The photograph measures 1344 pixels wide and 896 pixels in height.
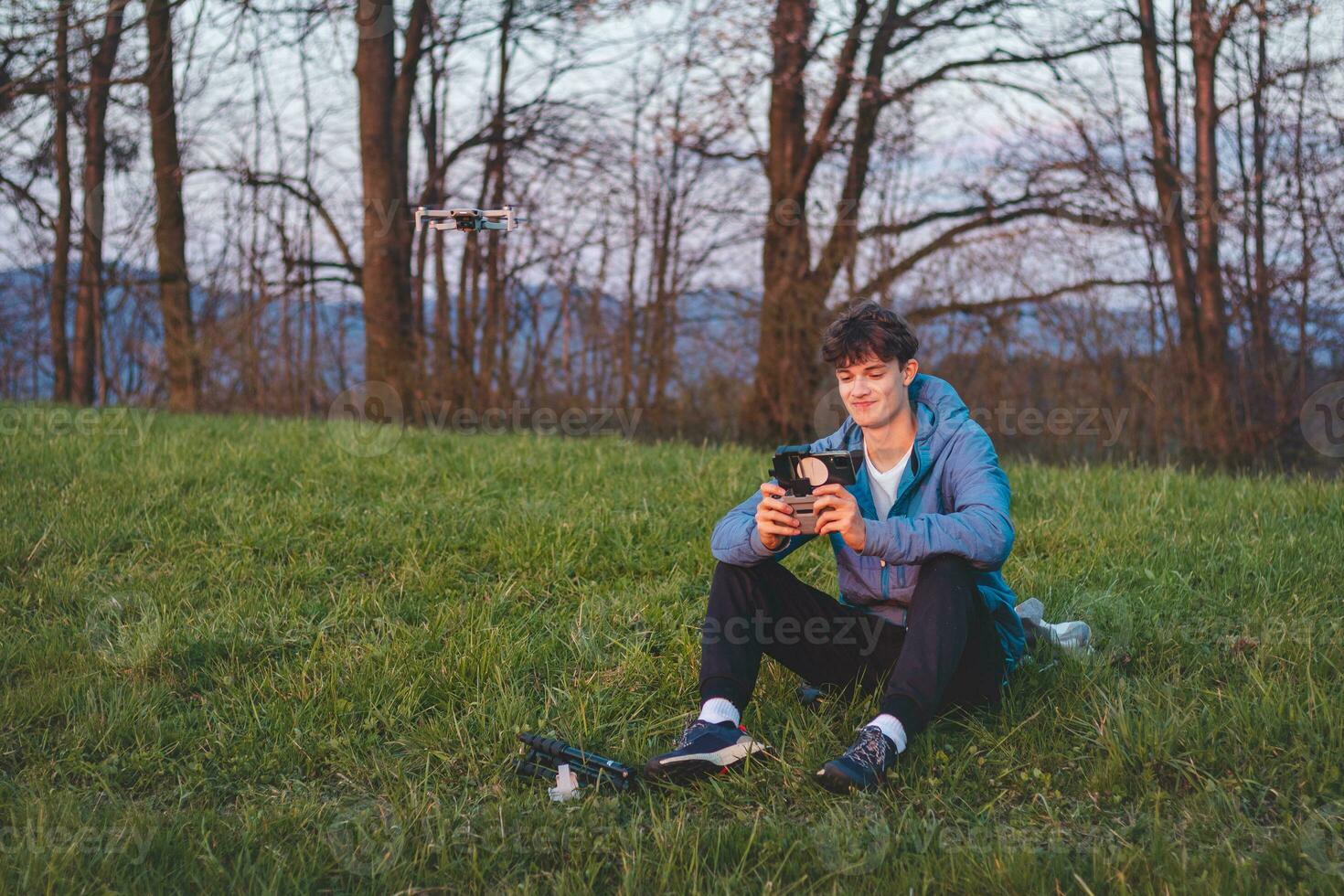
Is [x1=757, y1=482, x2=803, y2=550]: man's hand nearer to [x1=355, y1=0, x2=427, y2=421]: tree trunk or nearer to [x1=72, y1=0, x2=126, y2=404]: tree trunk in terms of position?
[x1=355, y1=0, x2=427, y2=421]: tree trunk

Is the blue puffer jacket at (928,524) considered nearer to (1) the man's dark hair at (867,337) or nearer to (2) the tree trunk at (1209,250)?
(1) the man's dark hair at (867,337)

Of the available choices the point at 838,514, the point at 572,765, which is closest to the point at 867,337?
the point at 838,514

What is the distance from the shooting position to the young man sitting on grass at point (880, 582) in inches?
118

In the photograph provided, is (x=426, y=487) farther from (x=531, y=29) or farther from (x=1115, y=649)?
(x=531, y=29)

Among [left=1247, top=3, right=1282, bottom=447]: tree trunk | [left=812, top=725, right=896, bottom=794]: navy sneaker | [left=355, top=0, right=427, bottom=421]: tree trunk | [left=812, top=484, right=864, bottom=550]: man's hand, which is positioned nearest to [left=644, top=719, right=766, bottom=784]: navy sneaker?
[left=812, top=725, right=896, bottom=794]: navy sneaker

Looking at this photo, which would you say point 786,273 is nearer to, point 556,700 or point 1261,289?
point 1261,289

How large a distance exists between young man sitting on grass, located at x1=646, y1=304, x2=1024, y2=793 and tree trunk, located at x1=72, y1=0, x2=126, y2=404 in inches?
553

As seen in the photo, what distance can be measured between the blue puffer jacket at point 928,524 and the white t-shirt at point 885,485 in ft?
→ 0.08

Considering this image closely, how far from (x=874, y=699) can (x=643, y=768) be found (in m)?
0.87

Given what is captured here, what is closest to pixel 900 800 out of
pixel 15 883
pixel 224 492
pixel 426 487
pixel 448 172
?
pixel 15 883

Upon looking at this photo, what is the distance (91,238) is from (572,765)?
16285mm

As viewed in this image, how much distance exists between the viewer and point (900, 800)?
9.76 feet

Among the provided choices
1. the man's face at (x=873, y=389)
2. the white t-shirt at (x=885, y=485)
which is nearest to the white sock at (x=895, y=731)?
the white t-shirt at (x=885, y=485)

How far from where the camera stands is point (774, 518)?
3.11m
